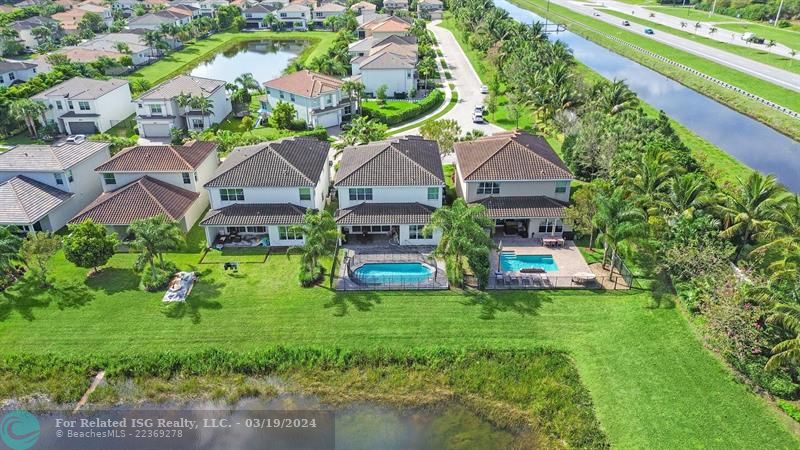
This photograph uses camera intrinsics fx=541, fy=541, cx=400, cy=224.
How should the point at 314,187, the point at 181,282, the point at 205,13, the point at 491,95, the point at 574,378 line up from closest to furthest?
1. the point at 574,378
2. the point at 181,282
3. the point at 314,187
4. the point at 491,95
5. the point at 205,13

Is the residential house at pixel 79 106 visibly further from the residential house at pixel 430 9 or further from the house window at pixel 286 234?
the residential house at pixel 430 9

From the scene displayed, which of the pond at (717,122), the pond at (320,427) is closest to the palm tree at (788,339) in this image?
the pond at (320,427)

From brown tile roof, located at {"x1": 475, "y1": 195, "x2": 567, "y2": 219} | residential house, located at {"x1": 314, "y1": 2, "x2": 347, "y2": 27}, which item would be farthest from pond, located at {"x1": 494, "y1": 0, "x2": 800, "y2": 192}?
residential house, located at {"x1": 314, "y1": 2, "x2": 347, "y2": 27}

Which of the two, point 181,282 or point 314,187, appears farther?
point 314,187

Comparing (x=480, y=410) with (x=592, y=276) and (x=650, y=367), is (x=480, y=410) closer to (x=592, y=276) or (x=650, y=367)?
(x=650, y=367)

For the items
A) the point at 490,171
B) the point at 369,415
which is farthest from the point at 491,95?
the point at 369,415

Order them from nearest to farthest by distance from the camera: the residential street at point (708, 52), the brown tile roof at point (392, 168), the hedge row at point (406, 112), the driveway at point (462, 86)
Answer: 1. the brown tile roof at point (392, 168)
2. the driveway at point (462, 86)
3. the hedge row at point (406, 112)
4. the residential street at point (708, 52)
